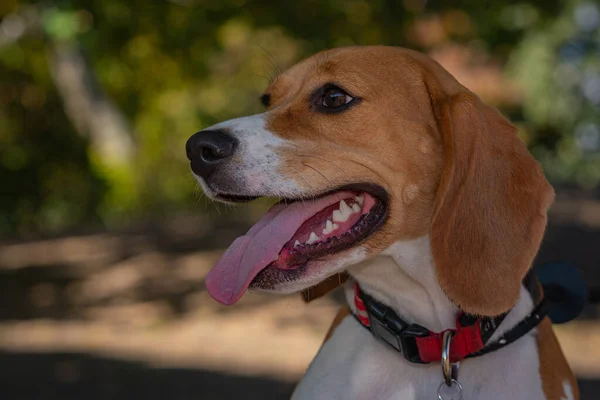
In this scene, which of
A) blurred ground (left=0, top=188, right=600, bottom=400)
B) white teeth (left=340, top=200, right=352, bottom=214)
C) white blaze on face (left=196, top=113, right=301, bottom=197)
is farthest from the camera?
blurred ground (left=0, top=188, right=600, bottom=400)

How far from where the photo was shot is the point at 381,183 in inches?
111

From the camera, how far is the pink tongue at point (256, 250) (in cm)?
277

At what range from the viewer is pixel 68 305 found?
9539 mm

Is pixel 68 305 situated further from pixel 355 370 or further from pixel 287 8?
pixel 355 370

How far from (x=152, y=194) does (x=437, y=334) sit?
10.9 m

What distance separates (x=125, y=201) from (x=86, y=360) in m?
5.53

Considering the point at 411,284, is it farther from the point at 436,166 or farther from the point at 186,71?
the point at 186,71

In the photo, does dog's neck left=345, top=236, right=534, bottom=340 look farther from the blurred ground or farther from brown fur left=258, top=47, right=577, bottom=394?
the blurred ground

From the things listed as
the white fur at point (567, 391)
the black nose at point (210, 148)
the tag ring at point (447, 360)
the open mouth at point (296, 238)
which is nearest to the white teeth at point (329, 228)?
the open mouth at point (296, 238)

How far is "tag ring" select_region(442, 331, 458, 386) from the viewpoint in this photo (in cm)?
268

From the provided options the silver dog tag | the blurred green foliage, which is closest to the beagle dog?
the silver dog tag

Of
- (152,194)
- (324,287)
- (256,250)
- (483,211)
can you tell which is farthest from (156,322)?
(483,211)

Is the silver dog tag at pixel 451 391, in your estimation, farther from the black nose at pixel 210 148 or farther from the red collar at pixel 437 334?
the black nose at pixel 210 148

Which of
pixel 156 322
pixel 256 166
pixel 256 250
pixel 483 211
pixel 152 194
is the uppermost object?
pixel 256 166
